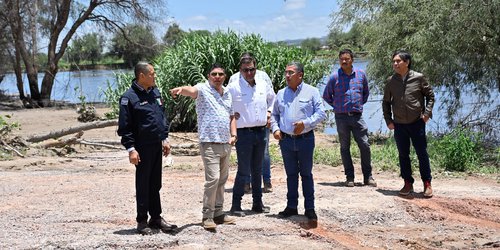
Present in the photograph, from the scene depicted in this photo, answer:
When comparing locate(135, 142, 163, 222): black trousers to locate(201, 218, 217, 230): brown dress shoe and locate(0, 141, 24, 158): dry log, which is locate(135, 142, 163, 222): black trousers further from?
locate(0, 141, 24, 158): dry log

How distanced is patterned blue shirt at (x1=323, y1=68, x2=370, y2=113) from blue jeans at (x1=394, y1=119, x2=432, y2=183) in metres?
0.66

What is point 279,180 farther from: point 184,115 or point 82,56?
point 82,56

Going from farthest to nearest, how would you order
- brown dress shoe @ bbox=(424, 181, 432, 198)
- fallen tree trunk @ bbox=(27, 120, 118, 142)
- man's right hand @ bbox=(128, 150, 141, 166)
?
fallen tree trunk @ bbox=(27, 120, 118, 142), brown dress shoe @ bbox=(424, 181, 432, 198), man's right hand @ bbox=(128, 150, 141, 166)

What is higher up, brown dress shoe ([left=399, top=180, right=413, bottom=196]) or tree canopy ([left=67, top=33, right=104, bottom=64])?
tree canopy ([left=67, top=33, right=104, bottom=64])

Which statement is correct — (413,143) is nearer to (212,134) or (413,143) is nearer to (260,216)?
(260,216)

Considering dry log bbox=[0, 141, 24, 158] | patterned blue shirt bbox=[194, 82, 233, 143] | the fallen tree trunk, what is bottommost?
dry log bbox=[0, 141, 24, 158]

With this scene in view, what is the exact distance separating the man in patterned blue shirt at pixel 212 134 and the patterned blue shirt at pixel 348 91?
2.58m

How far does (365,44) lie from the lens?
52.7ft

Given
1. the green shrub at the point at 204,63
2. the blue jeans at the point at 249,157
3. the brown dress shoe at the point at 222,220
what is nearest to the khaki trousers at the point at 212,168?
the brown dress shoe at the point at 222,220

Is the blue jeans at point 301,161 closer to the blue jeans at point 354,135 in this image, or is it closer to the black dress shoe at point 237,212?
the black dress shoe at point 237,212

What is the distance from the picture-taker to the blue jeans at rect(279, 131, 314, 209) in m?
6.68

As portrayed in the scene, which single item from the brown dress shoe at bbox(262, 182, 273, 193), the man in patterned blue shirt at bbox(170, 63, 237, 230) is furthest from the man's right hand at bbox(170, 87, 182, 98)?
the brown dress shoe at bbox(262, 182, 273, 193)

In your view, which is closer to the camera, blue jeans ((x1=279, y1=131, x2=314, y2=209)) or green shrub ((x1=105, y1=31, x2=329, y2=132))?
blue jeans ((x1=279, y1=131, x2=314, y2=209))

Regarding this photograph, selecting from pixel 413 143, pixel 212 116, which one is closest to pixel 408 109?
pixel 413 143
